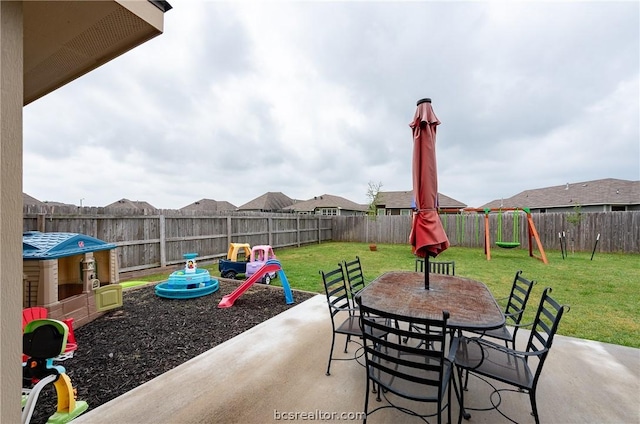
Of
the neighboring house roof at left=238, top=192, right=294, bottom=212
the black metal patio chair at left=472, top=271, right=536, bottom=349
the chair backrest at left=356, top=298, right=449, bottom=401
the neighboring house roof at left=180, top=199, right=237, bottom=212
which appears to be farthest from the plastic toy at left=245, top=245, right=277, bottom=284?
the neighboring house roof at left=180, top=199, right=237, bottom=212

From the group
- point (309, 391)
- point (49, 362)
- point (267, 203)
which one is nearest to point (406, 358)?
point (309, 391)

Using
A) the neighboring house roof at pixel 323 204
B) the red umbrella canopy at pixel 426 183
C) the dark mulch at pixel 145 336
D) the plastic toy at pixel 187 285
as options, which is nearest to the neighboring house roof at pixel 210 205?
the neighboring house roof at pixel 323 204

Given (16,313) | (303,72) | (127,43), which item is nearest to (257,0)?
(303,72)

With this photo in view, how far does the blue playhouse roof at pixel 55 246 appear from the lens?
3.09 metres

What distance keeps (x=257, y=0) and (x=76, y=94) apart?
6.78 m

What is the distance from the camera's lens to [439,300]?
8.15ft

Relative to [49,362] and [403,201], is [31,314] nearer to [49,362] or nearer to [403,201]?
[49,362]

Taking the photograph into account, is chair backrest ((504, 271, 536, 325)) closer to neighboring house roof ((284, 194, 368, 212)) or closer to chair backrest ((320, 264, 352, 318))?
chair backrest ((320, 264, 352, 318))

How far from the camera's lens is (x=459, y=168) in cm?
2111

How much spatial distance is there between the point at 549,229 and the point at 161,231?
52.3ft

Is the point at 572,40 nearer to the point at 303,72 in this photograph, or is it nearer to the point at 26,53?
the point at 303,72

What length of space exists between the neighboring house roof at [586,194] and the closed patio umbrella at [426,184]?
69.8ft

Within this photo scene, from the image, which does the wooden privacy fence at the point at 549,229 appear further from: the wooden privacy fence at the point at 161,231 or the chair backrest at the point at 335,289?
the chair backrest at the point at 335,289

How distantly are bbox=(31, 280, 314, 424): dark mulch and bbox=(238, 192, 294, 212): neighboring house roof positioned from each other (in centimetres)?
2743
